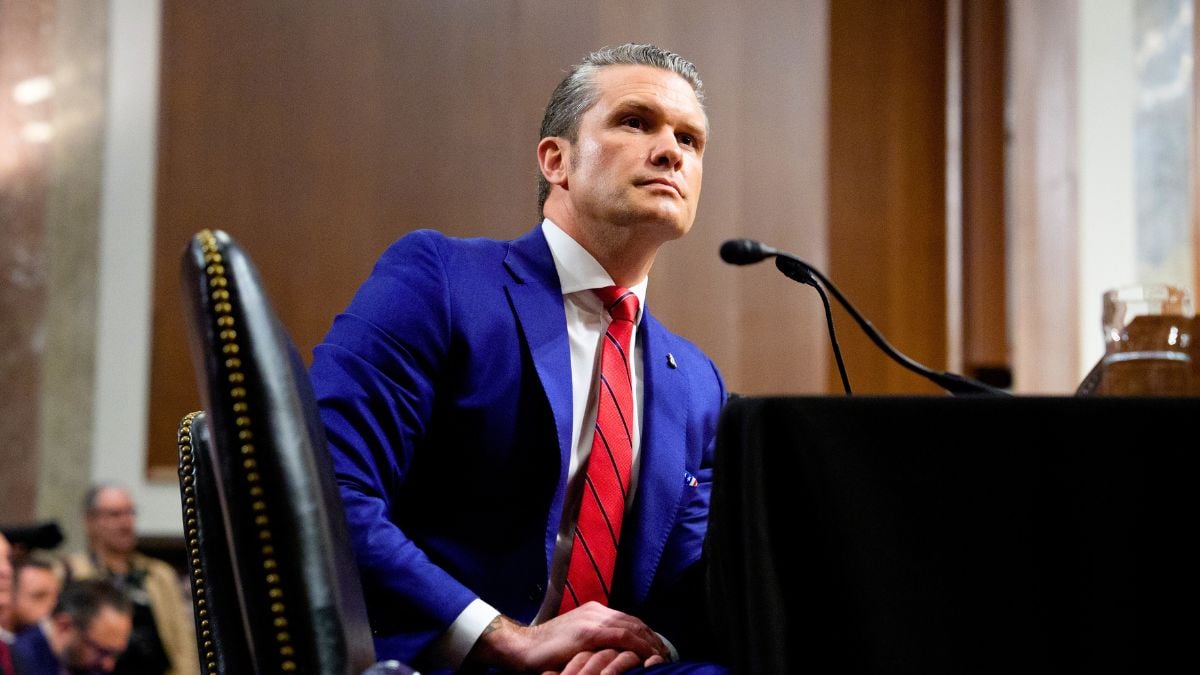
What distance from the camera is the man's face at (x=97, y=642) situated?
3701mm

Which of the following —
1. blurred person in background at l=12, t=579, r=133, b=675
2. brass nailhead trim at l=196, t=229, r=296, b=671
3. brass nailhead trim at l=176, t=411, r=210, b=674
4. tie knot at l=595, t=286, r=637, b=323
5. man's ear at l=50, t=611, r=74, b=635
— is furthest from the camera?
man's ear at l=50, t=611, r=74, b=635

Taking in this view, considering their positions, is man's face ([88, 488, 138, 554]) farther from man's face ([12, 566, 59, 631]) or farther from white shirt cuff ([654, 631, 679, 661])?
white shirt cuff ([654, 631, 679, 661])

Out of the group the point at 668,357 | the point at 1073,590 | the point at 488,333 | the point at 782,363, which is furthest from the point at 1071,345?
the point at 1073,590

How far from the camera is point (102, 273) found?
4668mm

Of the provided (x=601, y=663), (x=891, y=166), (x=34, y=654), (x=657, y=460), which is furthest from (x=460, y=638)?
(x=891, y=166)

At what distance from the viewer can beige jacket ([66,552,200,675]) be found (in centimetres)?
405

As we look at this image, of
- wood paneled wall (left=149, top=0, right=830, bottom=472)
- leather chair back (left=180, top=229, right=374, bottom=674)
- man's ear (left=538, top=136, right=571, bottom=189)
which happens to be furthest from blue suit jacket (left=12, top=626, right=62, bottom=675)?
leather chair back (left=180, top=229, right=374, bottom=674)

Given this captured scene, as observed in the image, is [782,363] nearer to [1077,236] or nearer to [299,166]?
[1077,236]

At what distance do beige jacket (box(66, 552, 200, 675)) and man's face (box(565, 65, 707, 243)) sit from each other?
258 centimetres

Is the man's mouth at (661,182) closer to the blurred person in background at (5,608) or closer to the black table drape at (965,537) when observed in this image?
the black table drape at (965,537)

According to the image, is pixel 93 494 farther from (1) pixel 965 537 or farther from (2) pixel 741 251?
(1) pixel 965 537

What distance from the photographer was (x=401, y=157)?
14.9 ft

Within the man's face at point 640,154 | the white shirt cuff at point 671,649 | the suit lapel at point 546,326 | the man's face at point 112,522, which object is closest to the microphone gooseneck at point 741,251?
the man's face at point 640,154

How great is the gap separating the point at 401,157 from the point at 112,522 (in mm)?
1543
